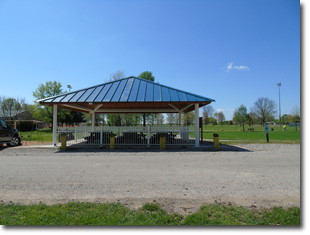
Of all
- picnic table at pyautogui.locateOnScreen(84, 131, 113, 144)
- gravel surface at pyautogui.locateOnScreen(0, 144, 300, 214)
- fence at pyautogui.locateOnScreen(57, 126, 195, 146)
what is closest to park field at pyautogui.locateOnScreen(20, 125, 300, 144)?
fence at pyautogui.locateOnScreen(57, 126, 195, 146)

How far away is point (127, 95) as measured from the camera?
12.4m

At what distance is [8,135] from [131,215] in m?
14.1

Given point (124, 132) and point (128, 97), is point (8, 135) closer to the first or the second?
point (124, 132)

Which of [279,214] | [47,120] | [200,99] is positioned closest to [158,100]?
[200,99]

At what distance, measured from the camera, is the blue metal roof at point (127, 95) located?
465 inches

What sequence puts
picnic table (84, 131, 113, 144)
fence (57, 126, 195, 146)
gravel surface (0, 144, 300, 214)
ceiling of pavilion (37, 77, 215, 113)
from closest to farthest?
gravel surface (0, 144, 300, 214)
ceiling of pavilion (37, 77, 215, 113)
fence (57, 126, 195, 146)
picnic table (84, 131, 113, 144)

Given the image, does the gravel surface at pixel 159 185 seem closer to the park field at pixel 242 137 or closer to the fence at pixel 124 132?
the fence at pixel 124 132

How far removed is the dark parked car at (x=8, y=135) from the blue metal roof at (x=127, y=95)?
3564mm

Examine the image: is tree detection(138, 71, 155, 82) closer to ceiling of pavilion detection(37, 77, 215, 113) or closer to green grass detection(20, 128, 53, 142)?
green grass detection(20, 128, 53, 142)

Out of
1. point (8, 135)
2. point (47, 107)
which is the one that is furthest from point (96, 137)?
point (47, 107)

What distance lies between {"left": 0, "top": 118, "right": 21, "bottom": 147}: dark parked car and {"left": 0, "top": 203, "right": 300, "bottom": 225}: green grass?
11865 millimetres

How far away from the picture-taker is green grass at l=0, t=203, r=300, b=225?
9.23 ft

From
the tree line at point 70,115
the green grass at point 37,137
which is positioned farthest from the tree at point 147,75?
the green grass at point 37,137

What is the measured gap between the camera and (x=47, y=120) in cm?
4700
